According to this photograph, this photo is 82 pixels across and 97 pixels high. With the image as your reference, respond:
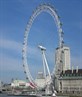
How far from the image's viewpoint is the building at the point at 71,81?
138m

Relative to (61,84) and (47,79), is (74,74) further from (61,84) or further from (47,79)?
(47,79)

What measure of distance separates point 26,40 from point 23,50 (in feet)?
9.81

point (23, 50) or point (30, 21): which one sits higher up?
point (30, 21)

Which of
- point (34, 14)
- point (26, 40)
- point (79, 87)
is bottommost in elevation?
point (79, 87)

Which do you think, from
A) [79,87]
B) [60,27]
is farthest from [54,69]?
[79,87]

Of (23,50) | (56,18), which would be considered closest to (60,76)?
(23,50)

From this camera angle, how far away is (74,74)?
140375 millimetres

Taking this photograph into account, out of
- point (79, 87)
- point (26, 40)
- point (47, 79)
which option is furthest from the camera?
point (79, 87)

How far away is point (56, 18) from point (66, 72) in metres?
61.1

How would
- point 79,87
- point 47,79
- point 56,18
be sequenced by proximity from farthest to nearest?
point 79,87 → point 47,79 → point 56,18

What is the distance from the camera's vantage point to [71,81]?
141250 mm

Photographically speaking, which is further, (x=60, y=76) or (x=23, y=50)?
(x=60, y=76)

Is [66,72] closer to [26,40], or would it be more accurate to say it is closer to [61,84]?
[61,84]

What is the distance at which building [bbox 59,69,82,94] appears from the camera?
5443 inches
